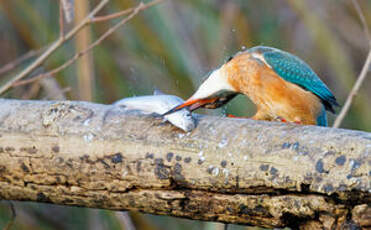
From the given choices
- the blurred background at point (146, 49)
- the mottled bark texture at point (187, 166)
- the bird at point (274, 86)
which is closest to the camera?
the mottled bark texture at point (187, 166)

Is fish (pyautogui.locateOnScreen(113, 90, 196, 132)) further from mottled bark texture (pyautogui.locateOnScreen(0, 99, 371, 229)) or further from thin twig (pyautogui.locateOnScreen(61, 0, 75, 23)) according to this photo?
thin twig (pyautogui.locateOnScreen(61, 0, 75, 23))

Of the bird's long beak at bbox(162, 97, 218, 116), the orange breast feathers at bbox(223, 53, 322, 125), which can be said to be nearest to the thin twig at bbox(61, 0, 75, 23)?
the bird's long beak at bbox(162, 97, 218, 116)

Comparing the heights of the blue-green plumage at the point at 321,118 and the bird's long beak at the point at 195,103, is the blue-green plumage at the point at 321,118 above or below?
below

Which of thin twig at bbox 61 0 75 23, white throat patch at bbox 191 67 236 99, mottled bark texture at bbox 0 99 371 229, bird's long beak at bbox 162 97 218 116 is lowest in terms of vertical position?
mottled bark texture at bbox 0 99 371 229

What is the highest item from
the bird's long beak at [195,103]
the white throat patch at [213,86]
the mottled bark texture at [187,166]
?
the white throat patch at [213,86]

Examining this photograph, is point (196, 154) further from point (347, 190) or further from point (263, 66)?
point (263, 66)

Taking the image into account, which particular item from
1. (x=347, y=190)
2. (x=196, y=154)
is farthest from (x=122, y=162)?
(x=347, y=190)

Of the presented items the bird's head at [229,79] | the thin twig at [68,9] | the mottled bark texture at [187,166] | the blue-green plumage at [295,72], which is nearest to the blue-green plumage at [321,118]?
the blue-green plumage at [295,72]

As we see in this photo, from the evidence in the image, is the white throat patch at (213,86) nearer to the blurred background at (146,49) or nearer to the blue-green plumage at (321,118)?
the blue-green plumage at (321,118)

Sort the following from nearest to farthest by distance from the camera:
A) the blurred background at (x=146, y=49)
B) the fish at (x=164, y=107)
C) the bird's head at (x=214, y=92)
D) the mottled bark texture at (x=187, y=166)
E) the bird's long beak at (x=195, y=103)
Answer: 1. the mottled bark texture at (x=187, y=166)
2. the fish at (x=164, y=107)
3. the bird's long beak at (x=195, y=103)
4. the bird's head at (x=214, y=92)
5. the blurred background at (x=146, y=49)

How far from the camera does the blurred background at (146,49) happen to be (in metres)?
4.32

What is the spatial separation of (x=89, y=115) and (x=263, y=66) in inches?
39.8

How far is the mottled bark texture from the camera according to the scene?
1.63 meters

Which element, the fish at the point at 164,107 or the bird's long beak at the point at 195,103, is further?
the bird's long beak at the point at 195,103
